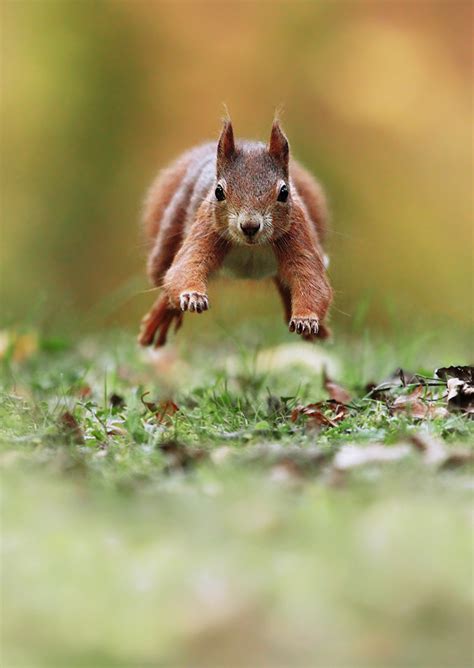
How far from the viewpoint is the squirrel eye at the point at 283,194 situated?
12.6ft

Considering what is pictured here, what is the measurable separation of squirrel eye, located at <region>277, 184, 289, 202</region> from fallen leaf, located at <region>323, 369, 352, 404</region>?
2.61ft

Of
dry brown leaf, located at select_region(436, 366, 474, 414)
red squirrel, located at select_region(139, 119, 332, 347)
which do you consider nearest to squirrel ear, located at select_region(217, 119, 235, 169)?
red squirrel, located at select_region(139, 119, 332, 347)

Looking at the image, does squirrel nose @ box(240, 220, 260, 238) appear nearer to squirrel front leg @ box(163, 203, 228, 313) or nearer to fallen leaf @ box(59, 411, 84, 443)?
squirrel front leg @ box(163, 203, 228, 313)

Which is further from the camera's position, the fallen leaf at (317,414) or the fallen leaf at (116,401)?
the fallen leaf at (116,401)

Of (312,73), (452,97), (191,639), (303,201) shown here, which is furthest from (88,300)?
(191,639)

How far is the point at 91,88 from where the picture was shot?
11.1 metres

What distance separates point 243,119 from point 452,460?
27.6 ft

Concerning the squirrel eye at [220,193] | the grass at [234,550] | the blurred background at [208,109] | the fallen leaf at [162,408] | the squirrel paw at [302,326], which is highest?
the blurred background at [208,109]

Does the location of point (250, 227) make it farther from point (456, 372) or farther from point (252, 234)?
point (456, 372)

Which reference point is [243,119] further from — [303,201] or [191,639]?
[191,639]

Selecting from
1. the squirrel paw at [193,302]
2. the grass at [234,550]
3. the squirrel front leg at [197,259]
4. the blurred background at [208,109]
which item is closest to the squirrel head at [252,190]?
the squirrel front leg at [197,259]

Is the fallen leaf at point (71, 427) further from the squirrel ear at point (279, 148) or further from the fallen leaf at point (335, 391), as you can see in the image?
the squirrel ear at point (279, 148)

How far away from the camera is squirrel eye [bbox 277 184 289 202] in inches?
151

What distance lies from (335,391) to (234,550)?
2122mm
